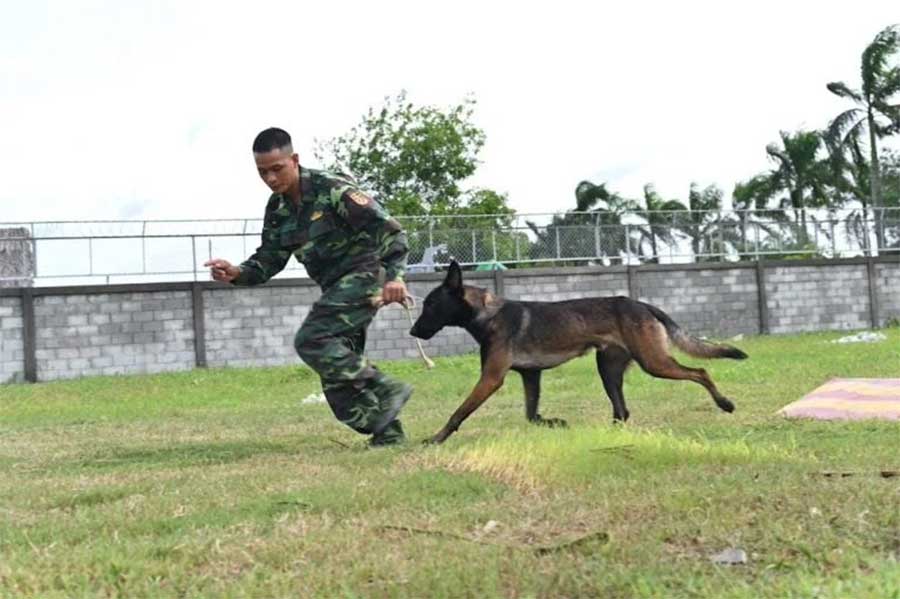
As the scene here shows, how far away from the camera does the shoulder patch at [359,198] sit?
607 centimetres

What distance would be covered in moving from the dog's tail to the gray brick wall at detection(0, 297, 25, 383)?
12.9 metres

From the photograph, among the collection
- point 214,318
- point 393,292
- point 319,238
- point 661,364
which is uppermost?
point 319,238

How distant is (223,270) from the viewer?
20.7ft

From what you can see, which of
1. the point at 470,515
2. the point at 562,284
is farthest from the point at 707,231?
the point at 470,515

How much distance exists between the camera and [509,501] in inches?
155

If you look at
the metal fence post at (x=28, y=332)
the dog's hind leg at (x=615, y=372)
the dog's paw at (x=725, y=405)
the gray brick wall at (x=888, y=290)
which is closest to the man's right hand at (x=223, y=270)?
the dog's hind leg at (x=615, y=372)

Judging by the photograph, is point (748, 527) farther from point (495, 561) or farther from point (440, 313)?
point (440, 313)

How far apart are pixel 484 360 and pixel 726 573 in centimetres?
393

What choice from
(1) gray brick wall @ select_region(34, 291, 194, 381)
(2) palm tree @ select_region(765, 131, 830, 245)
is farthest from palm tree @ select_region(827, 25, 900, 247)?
(1) gray brick wall @ select_region(34, 291, 194, 381)

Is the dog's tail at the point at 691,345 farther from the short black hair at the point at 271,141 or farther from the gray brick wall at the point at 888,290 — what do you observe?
the gray brick wall at the point at 888,290

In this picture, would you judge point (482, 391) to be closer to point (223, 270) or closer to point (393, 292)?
point (393, 292)

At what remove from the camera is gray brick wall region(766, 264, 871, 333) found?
24.2m

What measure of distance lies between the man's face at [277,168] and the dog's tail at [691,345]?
262 cm

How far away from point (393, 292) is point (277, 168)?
0.94 metres
